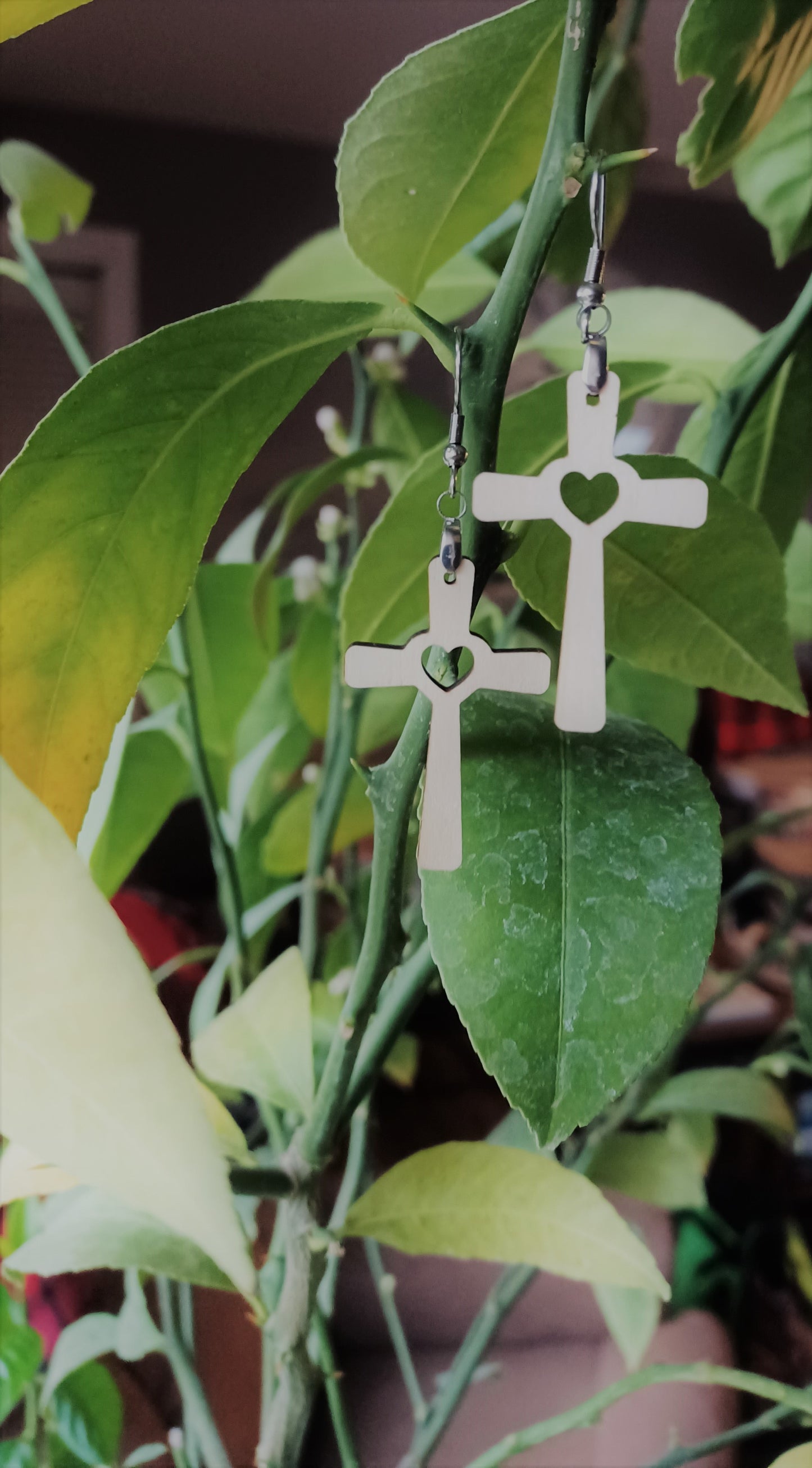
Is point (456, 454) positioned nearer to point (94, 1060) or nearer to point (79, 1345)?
point (94, 1060)

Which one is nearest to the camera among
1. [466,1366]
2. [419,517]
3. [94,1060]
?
[94,1060]

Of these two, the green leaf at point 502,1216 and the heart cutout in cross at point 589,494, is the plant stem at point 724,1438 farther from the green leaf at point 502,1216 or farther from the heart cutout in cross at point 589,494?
the heart cutout in cross at point 589,494

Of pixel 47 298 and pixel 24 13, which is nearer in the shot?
pixel 24 13

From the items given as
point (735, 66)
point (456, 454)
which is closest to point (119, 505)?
point (456, 454)

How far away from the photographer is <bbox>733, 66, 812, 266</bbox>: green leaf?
31 cm

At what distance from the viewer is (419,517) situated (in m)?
0.22

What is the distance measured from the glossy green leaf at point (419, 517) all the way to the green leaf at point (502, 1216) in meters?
0.14

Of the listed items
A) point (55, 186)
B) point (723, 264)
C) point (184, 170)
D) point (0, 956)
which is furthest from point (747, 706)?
point (0, 956)

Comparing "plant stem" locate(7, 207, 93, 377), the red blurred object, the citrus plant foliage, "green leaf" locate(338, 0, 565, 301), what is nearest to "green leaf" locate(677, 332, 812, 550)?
the citrus plant foliage

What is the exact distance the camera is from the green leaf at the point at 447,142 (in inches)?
7.2

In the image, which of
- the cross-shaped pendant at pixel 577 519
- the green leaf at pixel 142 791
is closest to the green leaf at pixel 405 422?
the green leaf at pixel 142 791

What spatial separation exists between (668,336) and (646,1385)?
0.32 m

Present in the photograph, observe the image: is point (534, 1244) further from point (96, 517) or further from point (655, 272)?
point (655, 272)

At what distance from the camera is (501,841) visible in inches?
6.6
